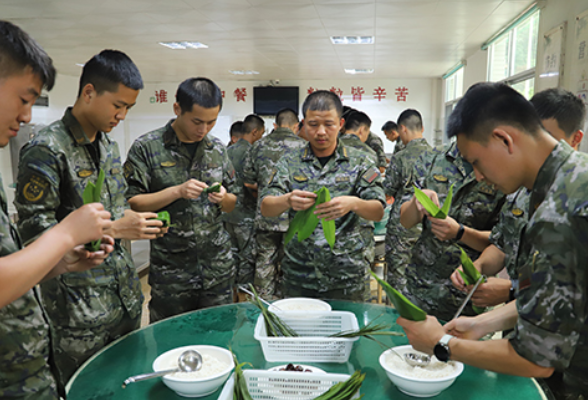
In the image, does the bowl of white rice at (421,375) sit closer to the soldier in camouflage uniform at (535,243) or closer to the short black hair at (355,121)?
the soldier in camouflage uniform at (535,243)

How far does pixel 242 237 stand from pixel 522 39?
5.46 m

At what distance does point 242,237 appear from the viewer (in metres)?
5.07

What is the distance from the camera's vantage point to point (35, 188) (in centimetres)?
174

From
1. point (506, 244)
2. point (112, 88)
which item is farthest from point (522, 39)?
point (112, 88)

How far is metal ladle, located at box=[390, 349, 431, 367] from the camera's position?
1398 mm

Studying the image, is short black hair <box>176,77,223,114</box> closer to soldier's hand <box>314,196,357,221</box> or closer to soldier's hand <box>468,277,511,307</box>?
soldier's hand <box>314,196,357,221</box>

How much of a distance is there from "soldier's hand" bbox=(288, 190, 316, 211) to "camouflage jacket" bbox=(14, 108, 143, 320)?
2.90 feet

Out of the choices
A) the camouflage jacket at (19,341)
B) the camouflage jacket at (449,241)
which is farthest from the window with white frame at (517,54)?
the camouflage jacket at (19,341)

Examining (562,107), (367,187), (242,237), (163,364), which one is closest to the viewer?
(163,364)

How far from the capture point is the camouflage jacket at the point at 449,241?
224 cm

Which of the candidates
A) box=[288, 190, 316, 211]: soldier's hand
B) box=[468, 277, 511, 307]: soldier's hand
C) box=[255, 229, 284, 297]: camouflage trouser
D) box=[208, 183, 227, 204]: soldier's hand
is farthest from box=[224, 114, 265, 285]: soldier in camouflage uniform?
box=[468, 277, 511, 307]: soldier's hand

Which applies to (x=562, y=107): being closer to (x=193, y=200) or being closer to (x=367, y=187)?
(x=367, y=187)

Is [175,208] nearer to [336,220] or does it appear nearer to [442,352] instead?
[336,220]

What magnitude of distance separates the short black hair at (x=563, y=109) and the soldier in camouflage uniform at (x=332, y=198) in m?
0.94
